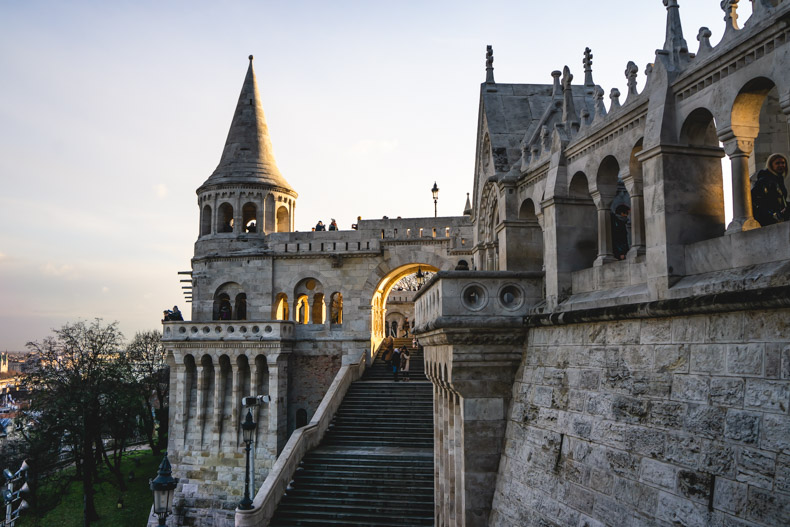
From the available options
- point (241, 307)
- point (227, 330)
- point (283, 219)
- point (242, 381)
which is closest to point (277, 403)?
point (242, 381)

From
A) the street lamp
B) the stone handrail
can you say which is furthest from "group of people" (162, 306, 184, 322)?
the street lamp

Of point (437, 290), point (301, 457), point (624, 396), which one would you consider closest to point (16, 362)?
point (301, 457)

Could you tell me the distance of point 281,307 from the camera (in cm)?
3050

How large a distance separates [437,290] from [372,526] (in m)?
9.62

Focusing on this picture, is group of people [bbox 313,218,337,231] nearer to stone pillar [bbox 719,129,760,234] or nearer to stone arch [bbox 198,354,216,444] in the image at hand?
stone arch [bbox 198,354,216,444]

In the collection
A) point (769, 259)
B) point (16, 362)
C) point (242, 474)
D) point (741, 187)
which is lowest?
point (242, 474)

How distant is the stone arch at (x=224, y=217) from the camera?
99.1 feet

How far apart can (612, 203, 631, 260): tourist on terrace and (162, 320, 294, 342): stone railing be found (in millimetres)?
19057

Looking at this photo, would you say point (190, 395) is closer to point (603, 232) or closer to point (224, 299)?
point (224, 299)

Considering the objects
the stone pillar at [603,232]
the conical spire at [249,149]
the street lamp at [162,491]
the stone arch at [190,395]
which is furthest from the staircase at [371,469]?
the conical spire at [249,149]

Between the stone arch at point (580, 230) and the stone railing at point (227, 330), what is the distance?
1936 centimetres

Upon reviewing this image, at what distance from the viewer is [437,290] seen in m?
9.33

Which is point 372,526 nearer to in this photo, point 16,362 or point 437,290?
point 437,290

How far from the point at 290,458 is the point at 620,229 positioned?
12.6 meters
